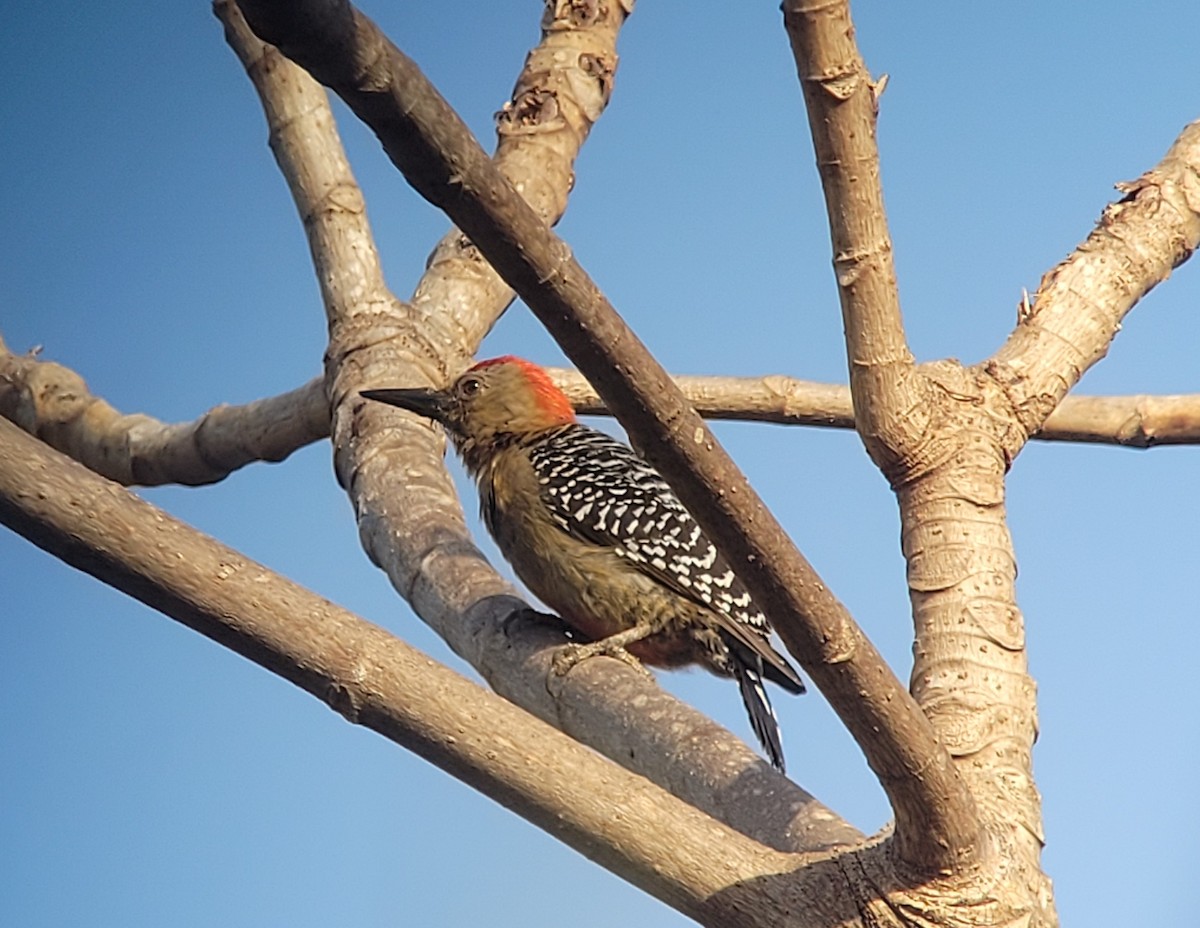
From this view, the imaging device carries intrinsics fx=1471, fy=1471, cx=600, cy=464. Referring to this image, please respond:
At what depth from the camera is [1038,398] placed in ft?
12.3

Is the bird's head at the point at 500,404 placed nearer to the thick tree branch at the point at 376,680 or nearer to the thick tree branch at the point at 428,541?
the thick tree branch at the point at 428,541

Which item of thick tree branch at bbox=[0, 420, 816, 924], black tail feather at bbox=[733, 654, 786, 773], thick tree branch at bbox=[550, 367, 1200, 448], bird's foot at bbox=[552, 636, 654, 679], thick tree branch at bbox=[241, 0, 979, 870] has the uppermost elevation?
thick tree branch at bbox=[550, 367, 1200, 448]

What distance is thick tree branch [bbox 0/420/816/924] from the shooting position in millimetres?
2150

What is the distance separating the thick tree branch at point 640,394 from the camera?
70.2 inches

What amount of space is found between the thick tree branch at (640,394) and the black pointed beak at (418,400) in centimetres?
267

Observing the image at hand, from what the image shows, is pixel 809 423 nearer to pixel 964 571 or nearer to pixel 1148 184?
pixel 1148 184

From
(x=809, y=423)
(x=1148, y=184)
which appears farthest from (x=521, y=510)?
(x=1148, y=184)

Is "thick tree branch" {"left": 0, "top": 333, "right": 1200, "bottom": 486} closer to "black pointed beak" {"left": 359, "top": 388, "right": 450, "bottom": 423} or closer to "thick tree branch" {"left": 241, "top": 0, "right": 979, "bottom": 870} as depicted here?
"black pointed beak" {"left": 359, "top": 388, "right": 450, "bottom": 423}

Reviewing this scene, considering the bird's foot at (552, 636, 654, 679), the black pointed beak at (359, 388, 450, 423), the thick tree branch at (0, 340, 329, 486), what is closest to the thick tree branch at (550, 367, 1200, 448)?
the black pointed beak at (359, 388, 450, 423)

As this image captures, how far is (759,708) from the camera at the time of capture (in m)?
4.54

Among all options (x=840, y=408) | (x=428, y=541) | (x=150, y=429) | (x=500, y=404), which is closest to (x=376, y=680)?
(x=428, y=541)

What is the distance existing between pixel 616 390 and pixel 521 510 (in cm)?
287

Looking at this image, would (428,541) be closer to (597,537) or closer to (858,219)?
(597,537)

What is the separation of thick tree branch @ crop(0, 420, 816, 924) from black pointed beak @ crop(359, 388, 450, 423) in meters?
2.36
